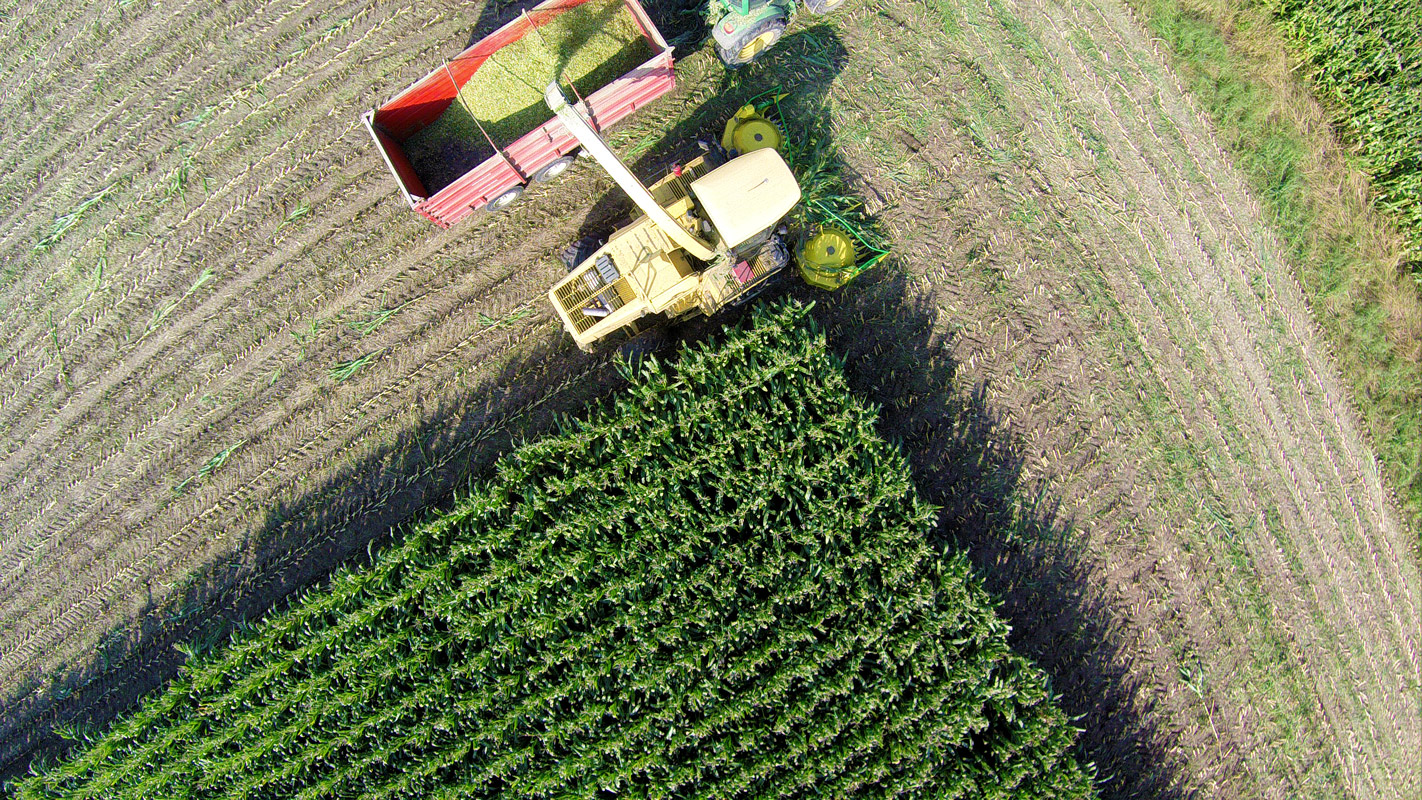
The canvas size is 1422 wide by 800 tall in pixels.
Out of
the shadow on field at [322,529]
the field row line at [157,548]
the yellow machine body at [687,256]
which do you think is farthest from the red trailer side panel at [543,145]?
the shadow on field at [322,529]

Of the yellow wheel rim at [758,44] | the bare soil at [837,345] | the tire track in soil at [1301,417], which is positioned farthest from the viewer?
the tire track in soil at [1301,417]

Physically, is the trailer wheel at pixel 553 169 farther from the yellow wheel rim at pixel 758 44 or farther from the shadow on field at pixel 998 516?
the shadow on field at pixel 998 516

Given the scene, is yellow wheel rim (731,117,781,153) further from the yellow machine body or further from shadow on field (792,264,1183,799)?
shadow on field (792,264,1183,799)

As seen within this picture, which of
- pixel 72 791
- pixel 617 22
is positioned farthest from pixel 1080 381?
pixel 72 791

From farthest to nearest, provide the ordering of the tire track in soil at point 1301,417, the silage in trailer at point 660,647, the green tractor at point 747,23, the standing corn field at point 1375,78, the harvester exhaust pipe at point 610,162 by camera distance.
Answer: the tire track in soil at point 1301,417, the standing corn field at point 1375,78, the green tractor at point 747,23, the silage in trailer at point 660,647, the harvester exhaust pipe at point 610,162

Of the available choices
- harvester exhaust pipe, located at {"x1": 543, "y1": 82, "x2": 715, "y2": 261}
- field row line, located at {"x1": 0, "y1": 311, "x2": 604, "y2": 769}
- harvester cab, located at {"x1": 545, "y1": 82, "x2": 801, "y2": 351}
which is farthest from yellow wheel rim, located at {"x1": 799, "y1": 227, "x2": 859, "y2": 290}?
field row line, located at {"x1": 0, "y1": 311, "x2": 604, "y2": 769}
